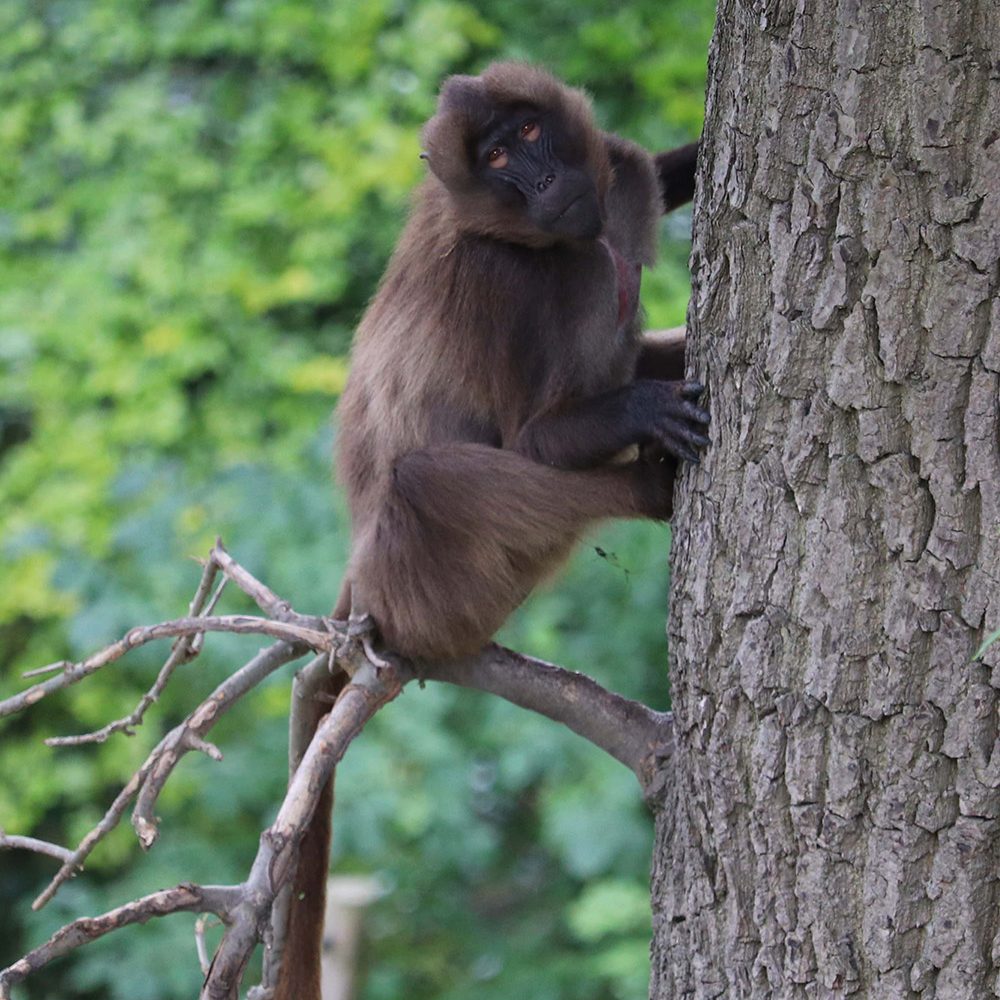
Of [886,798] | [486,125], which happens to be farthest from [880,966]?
[486,125]

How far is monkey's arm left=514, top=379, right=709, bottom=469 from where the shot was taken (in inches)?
80.0

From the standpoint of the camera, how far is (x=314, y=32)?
5754 millimetres

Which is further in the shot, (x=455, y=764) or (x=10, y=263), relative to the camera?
(x=10, y=263)

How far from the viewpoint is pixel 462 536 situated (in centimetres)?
262

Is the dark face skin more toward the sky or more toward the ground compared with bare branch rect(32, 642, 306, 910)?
more toward the sky

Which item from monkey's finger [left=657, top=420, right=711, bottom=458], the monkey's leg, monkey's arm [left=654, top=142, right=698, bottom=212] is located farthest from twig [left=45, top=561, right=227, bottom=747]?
monkey's arm [left=654, top=142, right=698, bottom=212]

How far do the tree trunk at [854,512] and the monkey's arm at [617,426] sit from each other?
0.16m

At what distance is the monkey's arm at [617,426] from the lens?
2.03 meters

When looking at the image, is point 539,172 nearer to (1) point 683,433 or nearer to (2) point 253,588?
(1) point 683,433

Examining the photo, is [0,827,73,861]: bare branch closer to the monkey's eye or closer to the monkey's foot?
the monkey's foot

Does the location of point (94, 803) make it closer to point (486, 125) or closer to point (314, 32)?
point (314, 32)

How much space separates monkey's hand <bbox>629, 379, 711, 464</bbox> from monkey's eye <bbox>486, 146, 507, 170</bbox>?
0.64 metres

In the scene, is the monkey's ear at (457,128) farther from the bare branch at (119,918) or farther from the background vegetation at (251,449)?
the background vegetation at (251,449)

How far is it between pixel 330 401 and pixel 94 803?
208 centimetres
